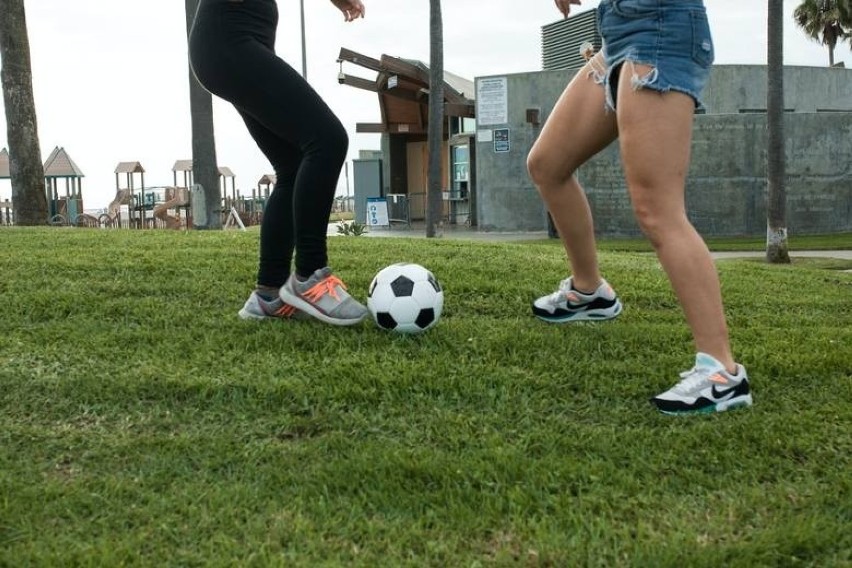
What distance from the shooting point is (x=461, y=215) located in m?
28.7

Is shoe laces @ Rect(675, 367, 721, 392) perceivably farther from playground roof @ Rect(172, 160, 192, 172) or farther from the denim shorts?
playground roof @ Rect(172, 160, 192, 172)

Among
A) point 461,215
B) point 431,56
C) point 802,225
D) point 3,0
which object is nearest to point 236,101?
point 3,0

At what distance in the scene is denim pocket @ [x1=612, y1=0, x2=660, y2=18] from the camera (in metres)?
2.75

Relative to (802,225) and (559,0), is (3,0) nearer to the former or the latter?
(559,0)

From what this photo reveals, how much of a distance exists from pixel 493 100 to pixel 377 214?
593 centimetres

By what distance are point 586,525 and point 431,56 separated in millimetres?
18524

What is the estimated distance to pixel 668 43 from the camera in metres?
2.75

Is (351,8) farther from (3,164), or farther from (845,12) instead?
(845,12)

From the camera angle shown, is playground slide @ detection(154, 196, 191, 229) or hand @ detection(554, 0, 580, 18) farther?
playground slide @ detection(154, 196, 191, 229)

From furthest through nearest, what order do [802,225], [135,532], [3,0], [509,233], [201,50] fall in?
[509,233], [802,225], [3,0], [201,50], [135,532]

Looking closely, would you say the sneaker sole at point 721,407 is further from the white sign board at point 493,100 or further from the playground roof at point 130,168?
the playground roof at point 130,168

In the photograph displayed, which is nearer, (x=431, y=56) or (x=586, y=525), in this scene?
(x=586, y=525)

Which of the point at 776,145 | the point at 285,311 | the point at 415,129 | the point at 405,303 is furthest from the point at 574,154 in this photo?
the point at 415,129

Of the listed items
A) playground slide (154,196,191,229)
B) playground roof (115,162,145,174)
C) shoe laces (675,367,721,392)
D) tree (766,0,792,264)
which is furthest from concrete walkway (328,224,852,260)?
playground roof (115,162,145,174)
